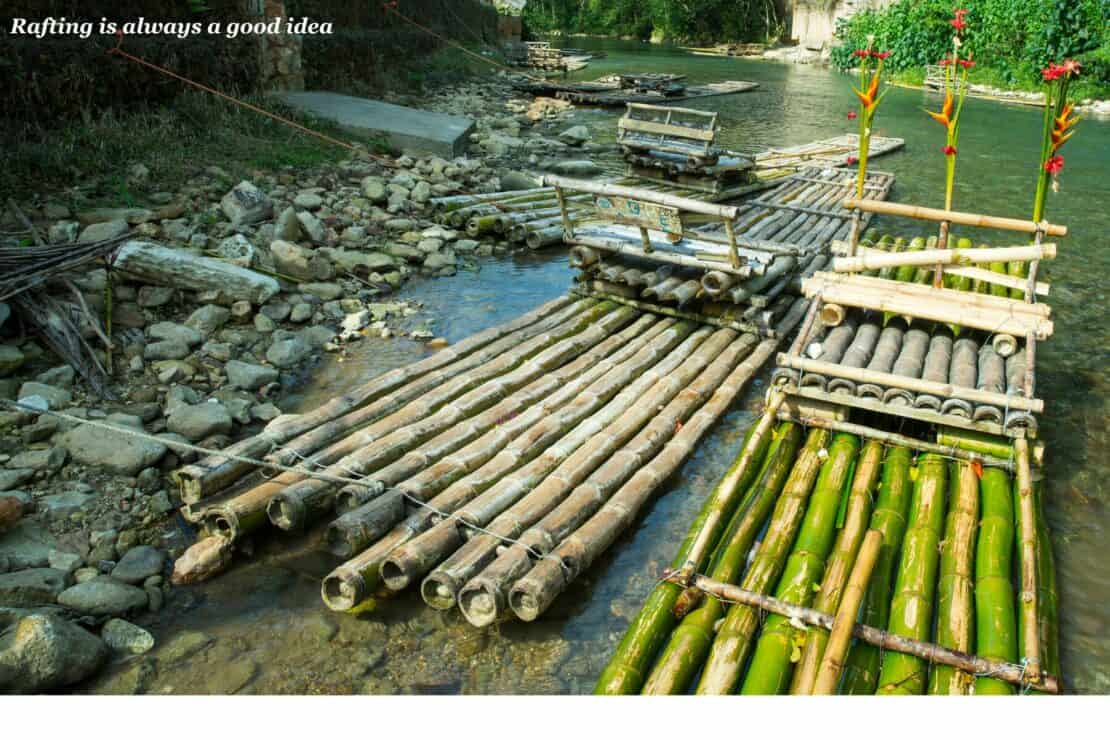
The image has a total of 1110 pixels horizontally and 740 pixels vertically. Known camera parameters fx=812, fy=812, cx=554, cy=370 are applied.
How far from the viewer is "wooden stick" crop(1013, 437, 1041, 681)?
170 inches

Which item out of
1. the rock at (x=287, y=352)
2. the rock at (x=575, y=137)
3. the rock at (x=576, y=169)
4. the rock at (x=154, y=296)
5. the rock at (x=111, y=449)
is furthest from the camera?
the rock at (x=575, y=137)

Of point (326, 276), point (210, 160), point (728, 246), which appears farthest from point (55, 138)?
point (728, 246)

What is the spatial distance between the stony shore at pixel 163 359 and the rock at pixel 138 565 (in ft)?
0.03

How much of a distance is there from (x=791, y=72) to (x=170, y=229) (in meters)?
42.5

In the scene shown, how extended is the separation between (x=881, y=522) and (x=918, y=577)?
633mm

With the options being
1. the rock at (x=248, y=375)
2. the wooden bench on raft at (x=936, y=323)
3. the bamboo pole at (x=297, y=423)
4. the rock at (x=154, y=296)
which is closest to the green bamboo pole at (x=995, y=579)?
the wooden bench on raft at (x=936, y=323)

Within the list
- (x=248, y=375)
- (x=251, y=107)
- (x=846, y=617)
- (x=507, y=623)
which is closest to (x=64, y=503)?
(x=248, y=375)

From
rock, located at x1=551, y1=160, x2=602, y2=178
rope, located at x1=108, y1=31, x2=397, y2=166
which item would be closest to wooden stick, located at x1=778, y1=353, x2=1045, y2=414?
rope, located at x1=108, y1=31, x2=397, y2=166

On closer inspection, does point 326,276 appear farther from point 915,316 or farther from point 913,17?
point 913,17

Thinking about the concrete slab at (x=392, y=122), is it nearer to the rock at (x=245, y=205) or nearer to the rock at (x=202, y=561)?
the rock at (x=245, y=205)

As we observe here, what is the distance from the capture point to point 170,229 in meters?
10.0

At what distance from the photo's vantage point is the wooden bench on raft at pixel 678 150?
15.8 meters

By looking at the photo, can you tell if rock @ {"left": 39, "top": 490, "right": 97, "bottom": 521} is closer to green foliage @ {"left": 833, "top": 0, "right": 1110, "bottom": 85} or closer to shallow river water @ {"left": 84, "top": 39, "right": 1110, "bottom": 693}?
shallow river water @ {"left": 84, "top": 39, "right": 1110, "bottom": 693}

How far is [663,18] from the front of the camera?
68.3 metres
